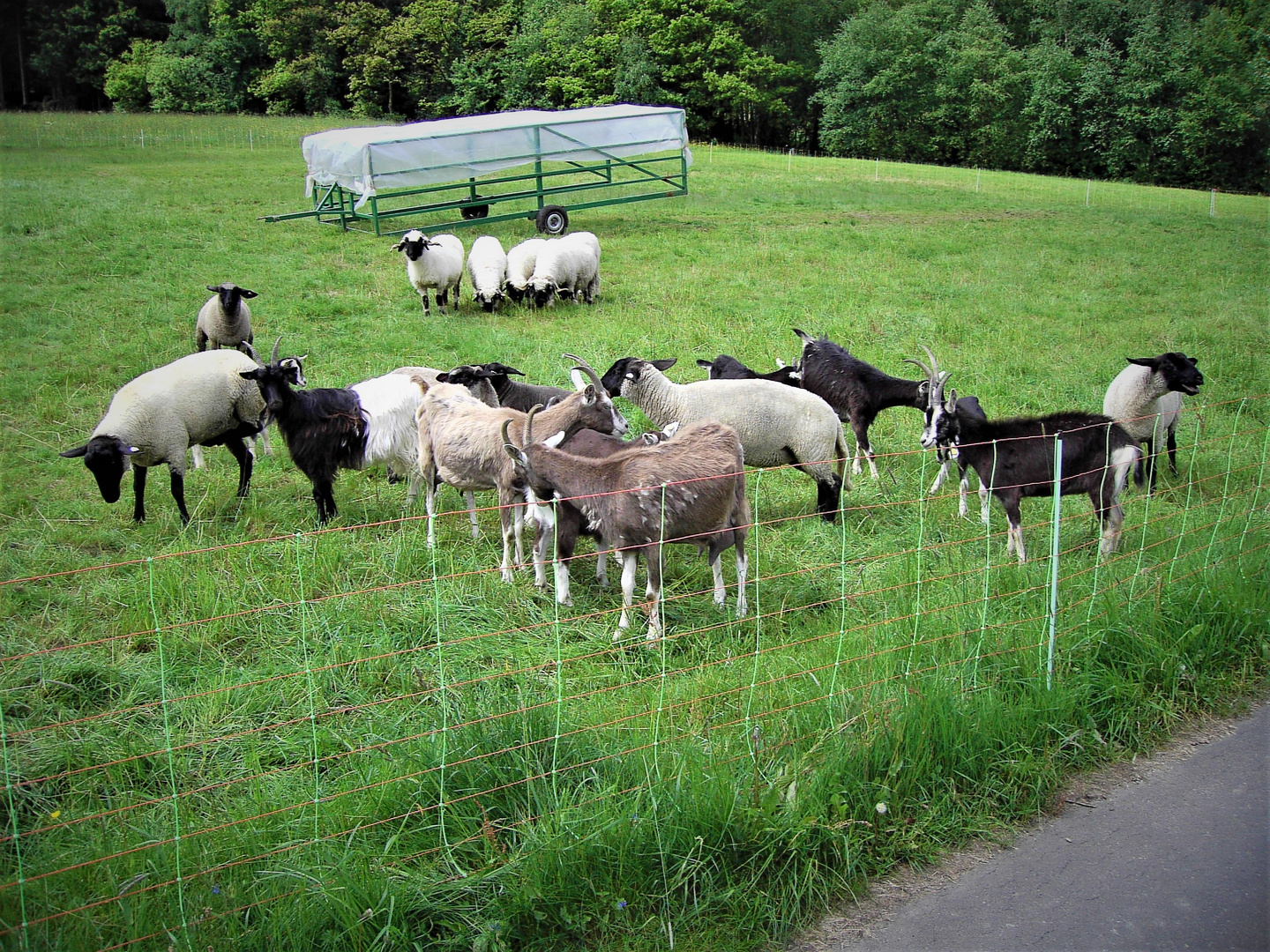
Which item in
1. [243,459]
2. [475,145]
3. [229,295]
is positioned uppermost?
[475,145]

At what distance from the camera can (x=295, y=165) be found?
97.3 feet

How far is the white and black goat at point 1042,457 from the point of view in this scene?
7.50m

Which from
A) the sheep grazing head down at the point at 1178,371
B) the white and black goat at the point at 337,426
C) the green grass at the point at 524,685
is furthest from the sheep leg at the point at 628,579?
the sheep grazing head down at the point at 1178,371

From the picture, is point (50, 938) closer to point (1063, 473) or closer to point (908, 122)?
point (1063, 473)

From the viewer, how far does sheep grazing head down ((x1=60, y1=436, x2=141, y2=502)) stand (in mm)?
7801

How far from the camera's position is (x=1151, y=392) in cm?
942

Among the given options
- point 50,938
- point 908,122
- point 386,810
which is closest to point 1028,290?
point 386,810

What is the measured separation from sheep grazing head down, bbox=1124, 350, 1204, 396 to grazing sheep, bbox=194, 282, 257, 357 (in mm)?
9953

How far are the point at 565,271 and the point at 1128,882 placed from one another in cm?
1313

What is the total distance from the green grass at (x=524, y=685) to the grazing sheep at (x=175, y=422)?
444mm

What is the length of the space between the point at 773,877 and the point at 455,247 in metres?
13.8

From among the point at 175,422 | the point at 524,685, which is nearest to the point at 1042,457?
the point at 524,685

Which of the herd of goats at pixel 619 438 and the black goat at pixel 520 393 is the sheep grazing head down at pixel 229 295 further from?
the black goat at pixel 520 393

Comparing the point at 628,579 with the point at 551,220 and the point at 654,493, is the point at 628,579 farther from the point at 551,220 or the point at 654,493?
the point at 551,220
